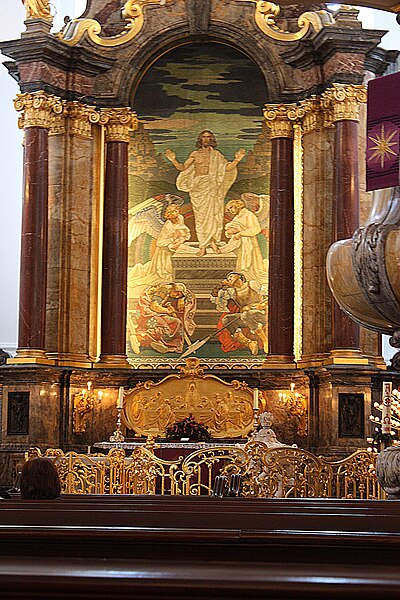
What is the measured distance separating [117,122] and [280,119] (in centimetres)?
272

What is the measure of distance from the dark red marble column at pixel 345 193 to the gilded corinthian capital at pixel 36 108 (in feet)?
15.2

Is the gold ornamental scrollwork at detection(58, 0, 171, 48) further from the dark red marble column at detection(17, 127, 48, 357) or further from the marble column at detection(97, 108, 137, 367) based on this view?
the dark red marble column at detection(17, 127, 48, 357)

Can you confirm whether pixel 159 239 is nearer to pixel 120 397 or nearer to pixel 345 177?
pixel 120 397

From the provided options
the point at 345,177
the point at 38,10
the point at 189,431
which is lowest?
the point at 189,431

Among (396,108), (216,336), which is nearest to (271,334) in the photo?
(216,336)

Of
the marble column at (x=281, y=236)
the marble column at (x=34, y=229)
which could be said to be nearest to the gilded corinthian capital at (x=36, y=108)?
the marble column at (x=34, y=229)

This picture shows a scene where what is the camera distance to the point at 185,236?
64.7 ft

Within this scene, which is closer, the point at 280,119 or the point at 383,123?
the point at 383,123

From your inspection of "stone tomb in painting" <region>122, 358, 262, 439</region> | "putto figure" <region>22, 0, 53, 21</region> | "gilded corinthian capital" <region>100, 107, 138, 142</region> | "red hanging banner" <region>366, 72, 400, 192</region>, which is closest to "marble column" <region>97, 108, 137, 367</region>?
"gilded corinthian capital" <region>100, 107, 138, 142</region>

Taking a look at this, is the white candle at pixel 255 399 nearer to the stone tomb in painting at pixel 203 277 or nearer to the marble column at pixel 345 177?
the marble column at pixel 345 177

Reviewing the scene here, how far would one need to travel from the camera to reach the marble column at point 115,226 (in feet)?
60.6

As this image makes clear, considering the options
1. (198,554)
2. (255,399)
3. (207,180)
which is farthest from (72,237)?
(198,554)

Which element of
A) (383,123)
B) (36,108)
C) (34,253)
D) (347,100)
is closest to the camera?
(383,123)

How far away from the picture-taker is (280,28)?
18.8 meters
